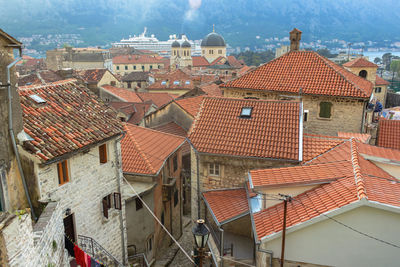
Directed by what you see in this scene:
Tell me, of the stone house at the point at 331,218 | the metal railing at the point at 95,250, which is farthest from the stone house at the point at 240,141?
the metal railing at the point at 95,250

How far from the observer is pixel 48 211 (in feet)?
30.0

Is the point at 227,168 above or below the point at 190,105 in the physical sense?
below

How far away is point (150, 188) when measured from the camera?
1688 centimetres

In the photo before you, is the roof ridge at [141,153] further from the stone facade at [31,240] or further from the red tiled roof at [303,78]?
the red tiled roof at [303,78]

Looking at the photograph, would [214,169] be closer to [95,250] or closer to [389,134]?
[95,250]

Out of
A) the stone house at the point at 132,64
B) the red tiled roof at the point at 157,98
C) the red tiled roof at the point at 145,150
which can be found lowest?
the red tiled roof at the point at 145,150

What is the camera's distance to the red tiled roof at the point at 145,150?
685 inches

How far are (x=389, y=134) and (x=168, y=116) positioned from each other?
18.1 metres

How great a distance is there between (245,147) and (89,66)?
287 ft

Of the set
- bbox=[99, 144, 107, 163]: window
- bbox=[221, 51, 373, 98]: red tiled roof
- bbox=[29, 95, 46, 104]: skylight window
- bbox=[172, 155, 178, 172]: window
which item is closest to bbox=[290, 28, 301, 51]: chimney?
bbox=[221, 51, 373, 98]: red tiled roof

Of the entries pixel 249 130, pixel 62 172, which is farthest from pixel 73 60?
pixel 62 172

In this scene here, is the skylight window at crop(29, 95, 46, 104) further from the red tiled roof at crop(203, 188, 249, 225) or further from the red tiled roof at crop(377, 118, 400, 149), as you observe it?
the red tiled roof at crop(377, 118, 400, 149)

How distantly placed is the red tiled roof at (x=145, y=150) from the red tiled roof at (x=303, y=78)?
256 inches

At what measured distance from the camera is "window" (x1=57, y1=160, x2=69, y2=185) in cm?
1077
